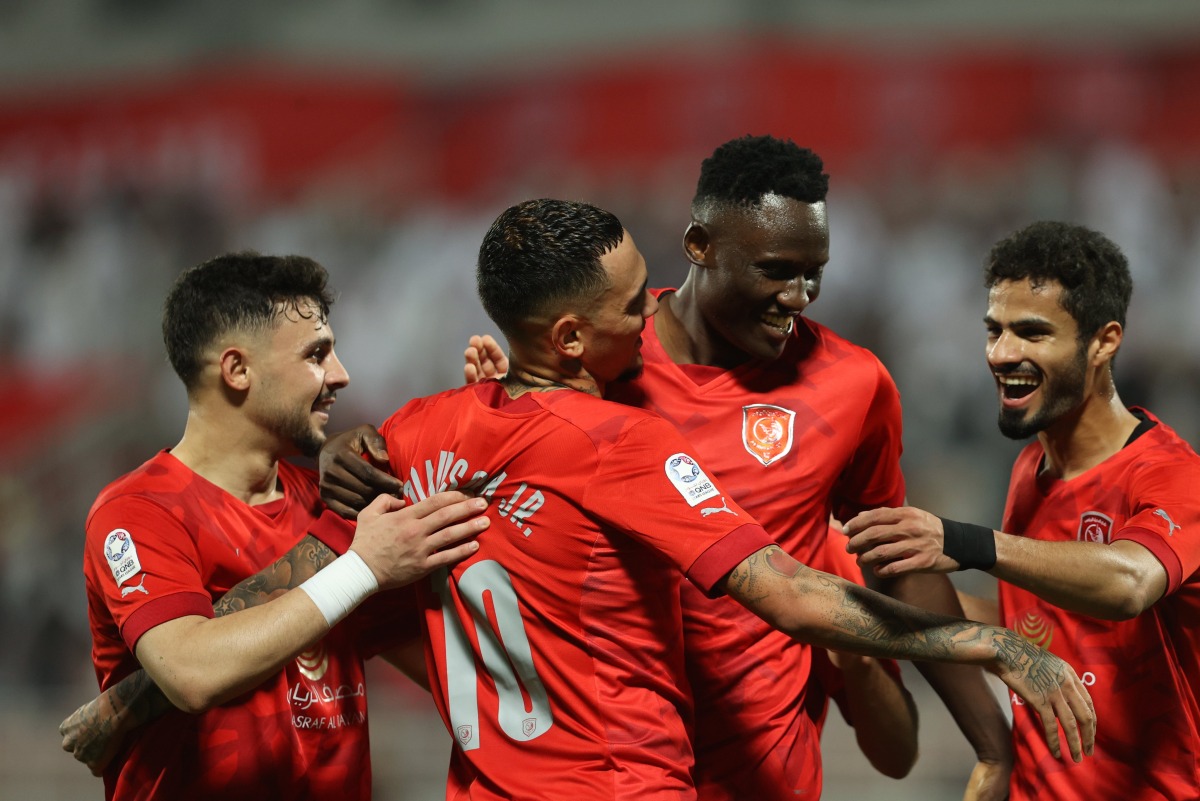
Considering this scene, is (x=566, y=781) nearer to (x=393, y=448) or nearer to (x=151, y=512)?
(x=393, y=448)

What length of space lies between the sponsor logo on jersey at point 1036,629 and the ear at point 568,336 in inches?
57.9

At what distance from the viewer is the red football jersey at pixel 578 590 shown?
2.70m

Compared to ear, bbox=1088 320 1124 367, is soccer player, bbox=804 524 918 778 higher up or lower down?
lower down

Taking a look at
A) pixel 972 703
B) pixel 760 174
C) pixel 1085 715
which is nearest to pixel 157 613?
pixel 760 174

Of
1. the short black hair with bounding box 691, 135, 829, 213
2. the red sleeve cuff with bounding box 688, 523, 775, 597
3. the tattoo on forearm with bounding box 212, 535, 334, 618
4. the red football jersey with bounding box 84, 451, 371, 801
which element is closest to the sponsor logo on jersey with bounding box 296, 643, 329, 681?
the red football jersey with bounding box 84, 451, 371, 801

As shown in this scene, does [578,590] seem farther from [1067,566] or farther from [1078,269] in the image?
[1078,269]

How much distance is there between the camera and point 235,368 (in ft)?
11.8

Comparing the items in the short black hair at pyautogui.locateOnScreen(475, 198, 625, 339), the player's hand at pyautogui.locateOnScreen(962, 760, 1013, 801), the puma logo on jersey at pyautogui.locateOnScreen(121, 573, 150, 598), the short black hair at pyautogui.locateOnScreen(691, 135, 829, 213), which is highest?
the short black hair at pyautogui.locateOnScreen(691, 135, 829, 213)

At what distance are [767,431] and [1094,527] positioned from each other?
35.2 inches

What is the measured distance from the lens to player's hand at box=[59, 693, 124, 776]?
3.24 meters

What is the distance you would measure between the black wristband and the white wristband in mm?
1247

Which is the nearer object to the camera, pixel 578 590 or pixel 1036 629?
pixel 578 590

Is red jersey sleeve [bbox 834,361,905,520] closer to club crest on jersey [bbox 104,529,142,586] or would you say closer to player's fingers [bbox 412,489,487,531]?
player's fingers [bbox 412,489,487,531]

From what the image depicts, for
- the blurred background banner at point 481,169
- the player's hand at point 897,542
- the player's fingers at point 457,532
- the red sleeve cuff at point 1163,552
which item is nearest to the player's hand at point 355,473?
the player's fingers at point 457,532
